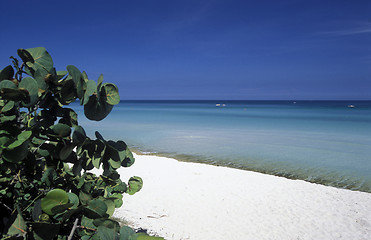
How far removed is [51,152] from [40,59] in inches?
14.0

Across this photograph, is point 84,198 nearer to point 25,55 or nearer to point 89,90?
point 89,90

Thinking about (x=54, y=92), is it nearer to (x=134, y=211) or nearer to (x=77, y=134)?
(x=77, y=134)

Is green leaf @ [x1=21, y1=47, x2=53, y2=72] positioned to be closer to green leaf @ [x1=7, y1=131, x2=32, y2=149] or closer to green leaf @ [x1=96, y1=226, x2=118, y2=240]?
green leaf @ [x1=7, y1=131, x2=32, y2=149]

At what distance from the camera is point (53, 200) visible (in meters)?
0.80

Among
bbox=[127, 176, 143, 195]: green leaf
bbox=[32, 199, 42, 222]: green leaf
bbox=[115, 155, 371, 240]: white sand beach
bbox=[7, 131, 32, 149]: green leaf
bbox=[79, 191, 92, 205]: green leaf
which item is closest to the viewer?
bbox=[7, 131, 32, 149]: green leaf

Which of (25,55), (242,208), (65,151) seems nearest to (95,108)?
(65,151)

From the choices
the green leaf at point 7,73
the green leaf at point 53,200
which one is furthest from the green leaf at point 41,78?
the green leaf at point 53,200

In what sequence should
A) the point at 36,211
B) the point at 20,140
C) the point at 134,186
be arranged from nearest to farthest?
the point at 20,140 → the point at 36,211 → the point at 134,186

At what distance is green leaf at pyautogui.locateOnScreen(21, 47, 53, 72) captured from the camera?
2.97ft

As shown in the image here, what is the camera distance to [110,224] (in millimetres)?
856

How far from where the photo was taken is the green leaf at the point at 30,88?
82cm

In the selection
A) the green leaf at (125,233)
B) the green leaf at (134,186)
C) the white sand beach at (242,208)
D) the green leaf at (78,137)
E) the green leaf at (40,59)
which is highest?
the green leaf at (40,59)

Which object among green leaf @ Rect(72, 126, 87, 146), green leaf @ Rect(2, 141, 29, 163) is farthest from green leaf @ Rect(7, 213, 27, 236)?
green leaf @ Rect(72, 126, 87, 146)

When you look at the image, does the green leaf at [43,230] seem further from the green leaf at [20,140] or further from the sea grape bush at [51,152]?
the green leaf at [20,140]
